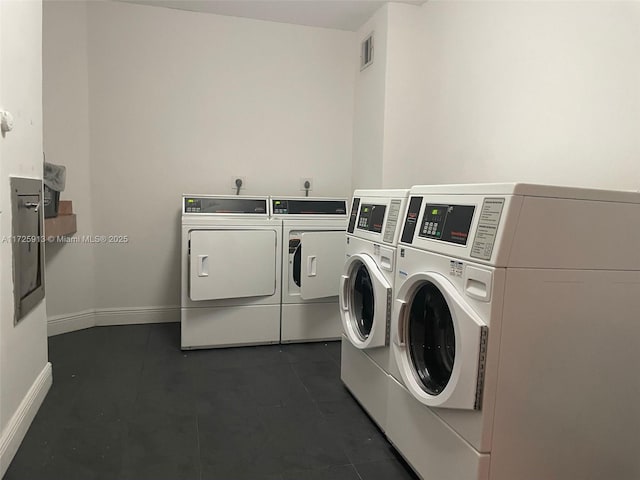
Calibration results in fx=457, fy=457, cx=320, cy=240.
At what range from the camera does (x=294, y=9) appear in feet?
11.6

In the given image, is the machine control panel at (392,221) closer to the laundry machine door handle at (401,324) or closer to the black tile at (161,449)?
the laundry machine door handle at (401,324)

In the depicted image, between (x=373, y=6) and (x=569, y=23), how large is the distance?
170cm

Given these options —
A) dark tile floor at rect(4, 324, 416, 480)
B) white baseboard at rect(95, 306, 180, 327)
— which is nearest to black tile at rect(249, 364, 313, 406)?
dark tile floor at rect(4, 324, 416, 480)

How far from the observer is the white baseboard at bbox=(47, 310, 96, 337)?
11.4 feet

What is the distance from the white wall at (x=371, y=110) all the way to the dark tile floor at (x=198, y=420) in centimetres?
152

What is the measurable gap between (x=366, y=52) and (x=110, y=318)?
3.04 metres

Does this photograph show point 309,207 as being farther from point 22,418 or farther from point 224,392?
point 22,418

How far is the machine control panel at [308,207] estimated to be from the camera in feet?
11.3

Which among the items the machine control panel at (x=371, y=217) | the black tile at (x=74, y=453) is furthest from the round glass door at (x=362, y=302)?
the black tile at (x=74, y=453)

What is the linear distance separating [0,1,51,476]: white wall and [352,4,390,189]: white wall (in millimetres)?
2213

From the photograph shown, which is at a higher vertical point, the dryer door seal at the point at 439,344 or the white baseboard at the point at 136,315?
the dryer door seal at the point at 439,344

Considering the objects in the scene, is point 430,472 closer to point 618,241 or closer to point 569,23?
point 618,241

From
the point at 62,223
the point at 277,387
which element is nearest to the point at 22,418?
the point at 277,387

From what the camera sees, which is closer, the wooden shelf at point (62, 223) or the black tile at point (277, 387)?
the black tile at point (277, 387)
